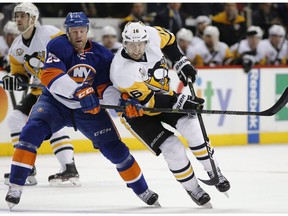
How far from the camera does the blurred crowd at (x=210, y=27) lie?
8609 mm

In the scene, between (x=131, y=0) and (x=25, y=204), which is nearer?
(x=25, y=204)

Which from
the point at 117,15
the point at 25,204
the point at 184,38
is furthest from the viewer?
the point at 117,15

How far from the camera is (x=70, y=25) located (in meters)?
4.87

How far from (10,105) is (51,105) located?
2581mm

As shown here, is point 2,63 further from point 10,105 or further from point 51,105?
point 51,105

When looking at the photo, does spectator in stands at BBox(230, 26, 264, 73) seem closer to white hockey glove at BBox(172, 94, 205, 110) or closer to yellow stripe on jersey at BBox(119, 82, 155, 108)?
white hockey glove at BBox(172, 94, 205, 110)

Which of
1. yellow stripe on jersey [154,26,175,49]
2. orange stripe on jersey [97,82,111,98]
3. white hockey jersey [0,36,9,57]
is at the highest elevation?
yellow stripe on jersey [154,26,175,49]

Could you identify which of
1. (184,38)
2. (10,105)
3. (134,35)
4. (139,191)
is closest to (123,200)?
(139,191)

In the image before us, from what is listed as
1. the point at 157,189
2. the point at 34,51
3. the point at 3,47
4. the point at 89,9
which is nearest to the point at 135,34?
the point at 34,51

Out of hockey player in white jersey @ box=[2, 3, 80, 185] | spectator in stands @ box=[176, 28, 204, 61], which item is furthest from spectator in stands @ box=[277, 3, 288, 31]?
hockey player in white jersey @ box=[2, 3, 80, 185]

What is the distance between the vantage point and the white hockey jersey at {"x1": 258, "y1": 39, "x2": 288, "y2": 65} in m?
9.03

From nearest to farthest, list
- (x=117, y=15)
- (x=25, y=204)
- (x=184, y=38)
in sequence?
1. (x=25, y=204)
2. (x=184, y=38)
3. (x=117, y=15)

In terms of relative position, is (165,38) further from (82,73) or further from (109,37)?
(109,37)

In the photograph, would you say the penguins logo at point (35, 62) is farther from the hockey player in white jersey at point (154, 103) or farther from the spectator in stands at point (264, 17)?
the spectator in stands at point (264, 17)
